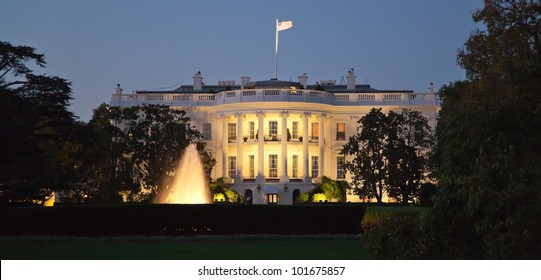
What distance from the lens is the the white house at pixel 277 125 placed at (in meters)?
74.2

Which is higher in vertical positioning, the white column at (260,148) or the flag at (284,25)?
→ the flag at (284,25)

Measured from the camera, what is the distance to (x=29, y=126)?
35.7 meters

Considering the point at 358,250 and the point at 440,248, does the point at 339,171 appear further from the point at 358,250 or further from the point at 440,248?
the point at 440,248

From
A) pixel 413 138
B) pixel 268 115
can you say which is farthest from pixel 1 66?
pixel 268 115

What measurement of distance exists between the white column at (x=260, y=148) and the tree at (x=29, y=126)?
33.0 metres

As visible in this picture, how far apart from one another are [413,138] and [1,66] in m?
33.2

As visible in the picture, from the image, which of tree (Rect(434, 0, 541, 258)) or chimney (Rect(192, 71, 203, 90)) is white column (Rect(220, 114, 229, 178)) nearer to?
chimney (Rect(192, 71, 203, 90))

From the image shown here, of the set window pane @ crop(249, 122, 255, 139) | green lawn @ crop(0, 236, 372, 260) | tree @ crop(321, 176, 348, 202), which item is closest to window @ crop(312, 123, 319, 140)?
window pane @ crop(249, 122, 255, 139)

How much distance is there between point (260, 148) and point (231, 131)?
4.77m

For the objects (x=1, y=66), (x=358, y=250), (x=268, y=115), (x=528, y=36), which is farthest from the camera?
(x=268, y=115)

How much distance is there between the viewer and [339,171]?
78062 mm

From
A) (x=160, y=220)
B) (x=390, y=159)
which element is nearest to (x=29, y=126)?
(x=160, y=220)

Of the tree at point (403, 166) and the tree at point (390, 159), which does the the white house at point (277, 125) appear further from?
the tree at point (403, 166)

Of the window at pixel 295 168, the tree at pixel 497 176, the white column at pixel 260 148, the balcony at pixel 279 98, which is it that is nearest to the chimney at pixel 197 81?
the balcony at pixel 279 98
